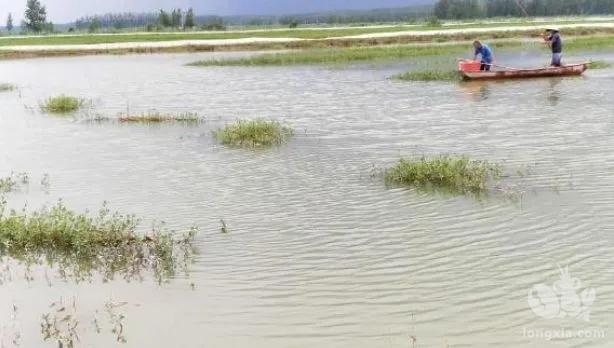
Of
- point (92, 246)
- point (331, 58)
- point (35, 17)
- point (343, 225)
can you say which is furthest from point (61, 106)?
point (35, 17)

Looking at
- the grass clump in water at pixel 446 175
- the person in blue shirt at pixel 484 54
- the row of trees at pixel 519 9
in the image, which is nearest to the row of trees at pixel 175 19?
the row of trees at pixel 519 9

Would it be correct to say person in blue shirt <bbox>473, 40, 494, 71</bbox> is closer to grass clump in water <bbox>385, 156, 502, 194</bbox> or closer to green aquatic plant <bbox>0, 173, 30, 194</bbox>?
grass clump in water <bbox>385, 156, 502, 194</bbox>

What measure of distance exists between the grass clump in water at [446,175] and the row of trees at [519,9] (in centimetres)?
15885

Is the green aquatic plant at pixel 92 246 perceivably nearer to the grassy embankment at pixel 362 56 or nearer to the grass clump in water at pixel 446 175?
the grass clump in water at pixel 446 175

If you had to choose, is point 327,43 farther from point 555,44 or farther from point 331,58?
point 555,44

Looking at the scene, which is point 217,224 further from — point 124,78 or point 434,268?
point 124,78

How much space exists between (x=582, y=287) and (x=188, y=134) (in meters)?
12.8

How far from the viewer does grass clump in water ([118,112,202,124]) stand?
20.4 meters

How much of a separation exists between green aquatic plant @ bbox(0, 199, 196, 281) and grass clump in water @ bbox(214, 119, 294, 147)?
6.69m

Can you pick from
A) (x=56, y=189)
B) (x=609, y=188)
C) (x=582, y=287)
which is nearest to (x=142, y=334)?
(x=582, y=287)

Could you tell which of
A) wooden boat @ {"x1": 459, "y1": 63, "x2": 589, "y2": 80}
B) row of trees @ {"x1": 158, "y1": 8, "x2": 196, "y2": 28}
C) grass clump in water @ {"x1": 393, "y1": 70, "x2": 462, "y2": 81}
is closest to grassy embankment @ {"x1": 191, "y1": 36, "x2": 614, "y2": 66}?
grass clump in water @ {"x1": 393, "y1": 70, "x2": 462, "y2": 81}

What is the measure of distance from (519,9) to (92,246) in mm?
166816

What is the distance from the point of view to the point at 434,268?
306 inches

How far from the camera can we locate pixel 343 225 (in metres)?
9.52
